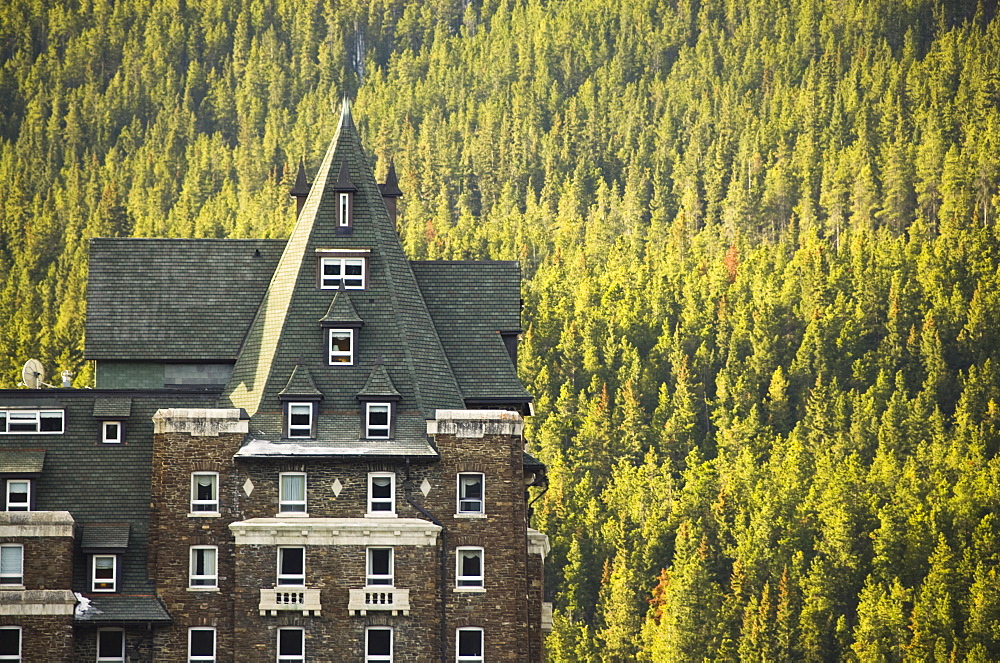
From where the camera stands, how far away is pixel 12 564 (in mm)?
90750

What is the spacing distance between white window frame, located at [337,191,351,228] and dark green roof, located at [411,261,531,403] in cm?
468

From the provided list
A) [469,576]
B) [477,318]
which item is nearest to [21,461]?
[469,576]

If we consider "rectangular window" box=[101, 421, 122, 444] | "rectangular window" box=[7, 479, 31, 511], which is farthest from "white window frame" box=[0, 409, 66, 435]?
"rectangular window" box=[7, 479, 31, 511]

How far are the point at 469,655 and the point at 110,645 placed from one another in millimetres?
14024

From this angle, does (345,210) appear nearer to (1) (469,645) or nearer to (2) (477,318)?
(2) (477,318)

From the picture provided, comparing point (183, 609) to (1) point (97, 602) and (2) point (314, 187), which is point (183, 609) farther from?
(2) point (314, 187)

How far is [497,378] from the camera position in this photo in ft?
320

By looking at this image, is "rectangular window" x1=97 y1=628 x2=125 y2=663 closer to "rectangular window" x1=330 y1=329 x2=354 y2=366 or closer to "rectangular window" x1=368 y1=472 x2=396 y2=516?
"rectangular window" x1=368 y1=472 x2=396 y2=516

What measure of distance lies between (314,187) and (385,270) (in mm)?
5390

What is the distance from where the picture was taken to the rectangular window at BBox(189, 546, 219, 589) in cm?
9162

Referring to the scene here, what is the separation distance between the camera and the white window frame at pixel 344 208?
318ft

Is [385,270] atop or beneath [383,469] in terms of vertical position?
atop

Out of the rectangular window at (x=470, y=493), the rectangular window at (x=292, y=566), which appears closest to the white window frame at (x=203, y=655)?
the rectangular window at (x=292, y=566)

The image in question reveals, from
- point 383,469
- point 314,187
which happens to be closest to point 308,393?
point 383,469
